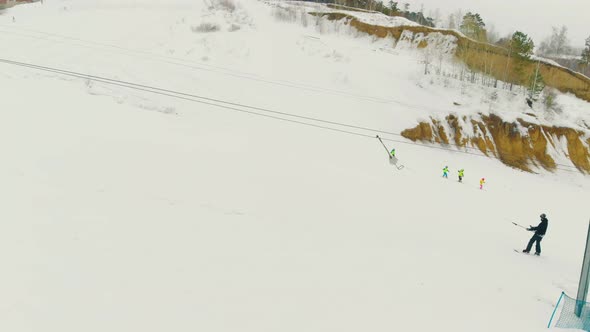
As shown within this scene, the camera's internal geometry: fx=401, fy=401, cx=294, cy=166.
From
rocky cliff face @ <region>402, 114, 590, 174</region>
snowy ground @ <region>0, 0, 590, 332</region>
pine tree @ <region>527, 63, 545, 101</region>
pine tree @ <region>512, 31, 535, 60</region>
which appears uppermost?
pine tree @ <region>512, 31, 535, 60</region>

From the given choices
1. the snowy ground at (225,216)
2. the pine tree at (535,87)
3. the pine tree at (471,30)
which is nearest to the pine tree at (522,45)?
the pine tree at (535,87)

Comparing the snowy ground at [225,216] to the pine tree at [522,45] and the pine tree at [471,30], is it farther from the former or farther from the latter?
the pine tree at [471,30]

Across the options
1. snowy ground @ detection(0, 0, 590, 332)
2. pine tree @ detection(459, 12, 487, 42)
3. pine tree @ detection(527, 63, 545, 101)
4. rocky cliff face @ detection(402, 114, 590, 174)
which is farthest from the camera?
pine tree @ detection(459, 12, 487, 42)

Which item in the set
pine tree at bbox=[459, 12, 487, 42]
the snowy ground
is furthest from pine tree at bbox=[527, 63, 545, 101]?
the snowy ground

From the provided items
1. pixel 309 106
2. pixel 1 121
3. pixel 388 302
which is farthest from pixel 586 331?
pixel 309 106

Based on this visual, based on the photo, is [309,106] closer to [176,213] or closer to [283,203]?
[283,203]

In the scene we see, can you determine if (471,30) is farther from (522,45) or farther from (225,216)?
(225,216)

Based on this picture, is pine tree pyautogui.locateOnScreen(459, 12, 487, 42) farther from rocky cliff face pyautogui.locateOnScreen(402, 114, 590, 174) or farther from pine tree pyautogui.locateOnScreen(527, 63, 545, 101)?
rocky cliff face pyautogui.locateOnScreen(402, 114, 590, 174)
